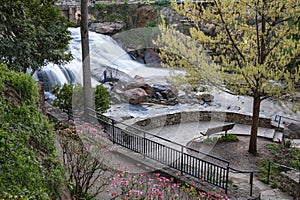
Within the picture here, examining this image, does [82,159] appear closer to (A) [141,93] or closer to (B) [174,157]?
(B) [174,157]

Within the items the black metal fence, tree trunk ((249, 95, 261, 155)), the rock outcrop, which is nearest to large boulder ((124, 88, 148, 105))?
the rock outcrop

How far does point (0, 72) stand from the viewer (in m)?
4.25

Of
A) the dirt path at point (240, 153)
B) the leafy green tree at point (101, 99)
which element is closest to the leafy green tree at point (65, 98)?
the leafy green tree at point (101, 99)

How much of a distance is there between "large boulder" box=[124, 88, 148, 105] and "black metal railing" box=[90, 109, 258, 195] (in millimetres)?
5268

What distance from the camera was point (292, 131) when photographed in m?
10.4

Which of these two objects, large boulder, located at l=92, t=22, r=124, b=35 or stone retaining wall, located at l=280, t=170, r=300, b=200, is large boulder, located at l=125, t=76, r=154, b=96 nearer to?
large boulder, located at l=92, t=22, r=124, b=35

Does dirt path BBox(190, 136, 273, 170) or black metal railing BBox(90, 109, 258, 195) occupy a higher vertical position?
black metal railing BBox(90, 109, 258, 195)

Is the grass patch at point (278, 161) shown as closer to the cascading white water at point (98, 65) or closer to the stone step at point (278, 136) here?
the stone step at point (278, 136)

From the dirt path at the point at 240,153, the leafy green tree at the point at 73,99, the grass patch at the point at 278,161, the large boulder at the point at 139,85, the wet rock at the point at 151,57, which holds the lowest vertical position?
the dirt path at the point at 240,153

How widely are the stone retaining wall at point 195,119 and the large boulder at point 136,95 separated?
148 inches

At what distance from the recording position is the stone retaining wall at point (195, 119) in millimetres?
10906

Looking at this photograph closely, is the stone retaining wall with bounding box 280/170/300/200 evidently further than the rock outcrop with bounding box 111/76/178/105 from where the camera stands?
No

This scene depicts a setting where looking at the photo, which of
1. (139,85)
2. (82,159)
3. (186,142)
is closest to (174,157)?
(186,142)

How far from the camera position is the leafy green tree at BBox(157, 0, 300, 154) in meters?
7.41
